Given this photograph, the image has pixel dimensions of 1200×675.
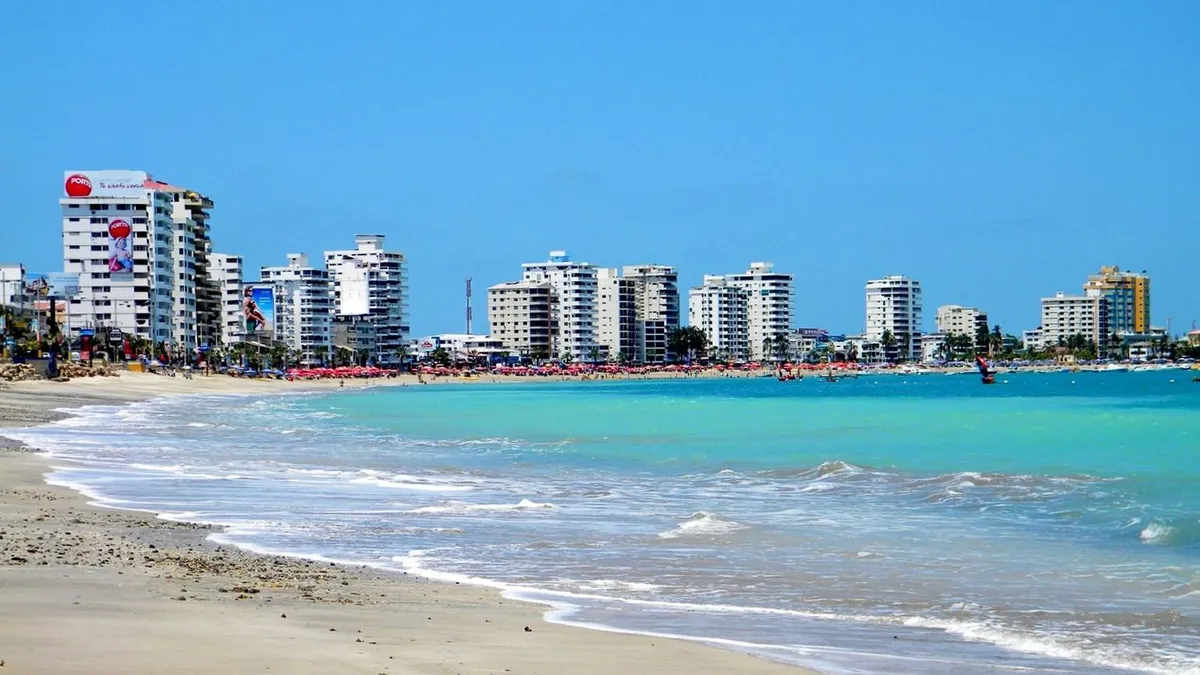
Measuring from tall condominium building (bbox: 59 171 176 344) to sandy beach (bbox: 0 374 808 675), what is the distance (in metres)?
123

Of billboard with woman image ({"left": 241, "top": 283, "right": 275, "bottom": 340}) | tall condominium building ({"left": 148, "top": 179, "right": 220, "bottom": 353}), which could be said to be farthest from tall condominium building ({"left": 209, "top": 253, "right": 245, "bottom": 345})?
tall condominium building ({"left": 148, "top": 179, "right": 220, "bottom": 353})

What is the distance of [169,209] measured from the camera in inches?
5428

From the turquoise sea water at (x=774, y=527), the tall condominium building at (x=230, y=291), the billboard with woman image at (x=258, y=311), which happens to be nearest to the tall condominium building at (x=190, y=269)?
the billboard with woman image at (x=258, y=311)

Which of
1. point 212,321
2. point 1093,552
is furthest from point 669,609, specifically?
point 212,321

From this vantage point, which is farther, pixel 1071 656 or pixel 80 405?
pixel 80 405

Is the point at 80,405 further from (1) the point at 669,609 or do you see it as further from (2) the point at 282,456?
(1) the point at 669,609

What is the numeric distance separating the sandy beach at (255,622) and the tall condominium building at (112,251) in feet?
405

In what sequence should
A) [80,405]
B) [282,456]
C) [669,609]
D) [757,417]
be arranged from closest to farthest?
1. [669,609]
2. [282,456]
3. [757,417]
4. [80,405]

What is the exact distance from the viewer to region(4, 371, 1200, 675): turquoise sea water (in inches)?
406

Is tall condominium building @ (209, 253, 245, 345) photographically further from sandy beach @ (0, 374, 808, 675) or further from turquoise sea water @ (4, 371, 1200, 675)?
sandy beach @ (0, 374, 808, 675)

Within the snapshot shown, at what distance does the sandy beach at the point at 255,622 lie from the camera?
25.2 feet

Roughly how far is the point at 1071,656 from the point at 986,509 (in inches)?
420

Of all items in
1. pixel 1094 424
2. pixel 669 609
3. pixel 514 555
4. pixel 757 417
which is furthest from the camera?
pixel 757 417

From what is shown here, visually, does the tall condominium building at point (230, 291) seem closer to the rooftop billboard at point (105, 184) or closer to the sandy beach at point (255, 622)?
the rooftop billboard at point (105, 184)
